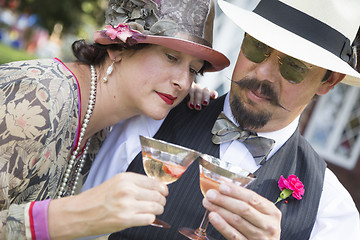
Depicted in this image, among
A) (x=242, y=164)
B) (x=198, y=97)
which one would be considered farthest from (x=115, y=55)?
(x=242, y=164)

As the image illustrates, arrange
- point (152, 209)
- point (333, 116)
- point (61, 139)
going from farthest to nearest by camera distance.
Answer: point (333, 116) → point (61, 139) → point (152, 209)

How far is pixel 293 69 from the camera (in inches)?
108

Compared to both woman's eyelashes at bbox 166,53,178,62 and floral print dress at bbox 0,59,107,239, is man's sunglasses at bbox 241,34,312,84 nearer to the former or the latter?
woman's eyelashes at bbox 166,53,178,62

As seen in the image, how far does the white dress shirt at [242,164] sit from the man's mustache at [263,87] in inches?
10.5

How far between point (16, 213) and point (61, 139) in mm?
473

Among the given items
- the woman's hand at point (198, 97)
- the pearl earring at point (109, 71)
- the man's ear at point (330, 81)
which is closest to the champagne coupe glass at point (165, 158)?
the pearl earring at point (109, 71)

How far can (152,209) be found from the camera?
6.24 ft

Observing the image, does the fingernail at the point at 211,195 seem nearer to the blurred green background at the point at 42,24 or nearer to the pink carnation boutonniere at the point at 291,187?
the pink carnation boutonniere at the point at 291,187

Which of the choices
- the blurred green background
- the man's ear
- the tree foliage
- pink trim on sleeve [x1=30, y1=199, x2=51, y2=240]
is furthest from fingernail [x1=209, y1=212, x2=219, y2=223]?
the blurred green background

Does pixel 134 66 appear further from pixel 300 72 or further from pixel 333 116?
pixel 333 116

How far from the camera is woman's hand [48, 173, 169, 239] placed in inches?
74.0

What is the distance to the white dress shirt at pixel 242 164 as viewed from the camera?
2711 millimetres

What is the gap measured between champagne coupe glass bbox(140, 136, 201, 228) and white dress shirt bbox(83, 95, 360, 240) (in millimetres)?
760

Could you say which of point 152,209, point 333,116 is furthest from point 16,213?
point 333,116
